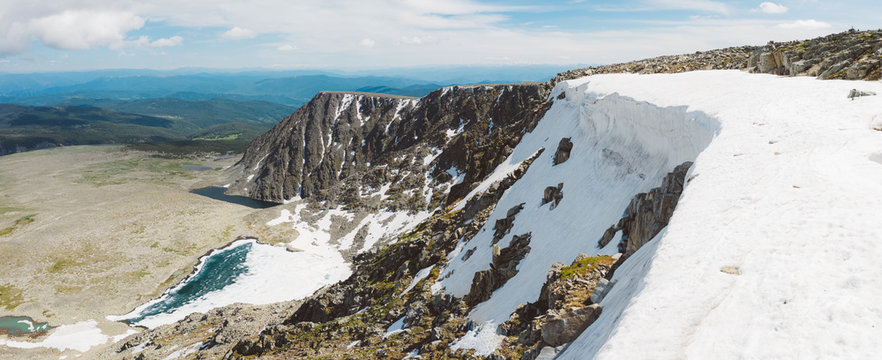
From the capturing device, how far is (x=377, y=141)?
492 feet

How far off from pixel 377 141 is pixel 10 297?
→ 104977 mm

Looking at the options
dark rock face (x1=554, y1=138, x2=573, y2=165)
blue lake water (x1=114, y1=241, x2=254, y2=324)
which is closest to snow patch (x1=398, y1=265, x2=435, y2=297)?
dark rock face (x1=554, y1=138, x2=573, y2=165)

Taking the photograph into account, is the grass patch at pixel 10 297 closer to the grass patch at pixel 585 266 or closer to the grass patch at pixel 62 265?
the grass patch at pixel 62 265

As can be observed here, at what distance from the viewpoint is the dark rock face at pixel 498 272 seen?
29328mm

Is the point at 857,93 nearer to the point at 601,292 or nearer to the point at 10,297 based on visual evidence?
the point at 601,292

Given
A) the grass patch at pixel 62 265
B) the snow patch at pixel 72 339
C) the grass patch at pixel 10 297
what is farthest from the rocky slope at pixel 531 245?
the grass patch at pixel 62 265

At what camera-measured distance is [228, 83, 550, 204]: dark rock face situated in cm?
10638

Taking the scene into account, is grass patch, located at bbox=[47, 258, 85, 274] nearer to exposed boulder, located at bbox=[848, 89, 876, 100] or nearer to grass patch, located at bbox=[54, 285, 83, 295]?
grass patch, located at bbox=[54, 285, 83, 295]

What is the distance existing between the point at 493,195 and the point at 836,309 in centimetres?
4188

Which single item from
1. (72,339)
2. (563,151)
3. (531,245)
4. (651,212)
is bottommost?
(72,339)

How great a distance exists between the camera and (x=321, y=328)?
133ft

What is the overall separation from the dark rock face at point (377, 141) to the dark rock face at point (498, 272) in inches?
1779

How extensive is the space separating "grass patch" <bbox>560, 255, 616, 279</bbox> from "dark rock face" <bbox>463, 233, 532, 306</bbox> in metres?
8.44

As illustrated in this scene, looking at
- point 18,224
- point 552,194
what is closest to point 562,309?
point 552,194
